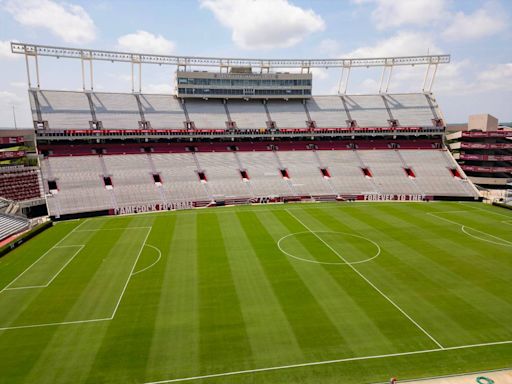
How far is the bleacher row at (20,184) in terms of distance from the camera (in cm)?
4628

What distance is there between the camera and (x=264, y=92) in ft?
232

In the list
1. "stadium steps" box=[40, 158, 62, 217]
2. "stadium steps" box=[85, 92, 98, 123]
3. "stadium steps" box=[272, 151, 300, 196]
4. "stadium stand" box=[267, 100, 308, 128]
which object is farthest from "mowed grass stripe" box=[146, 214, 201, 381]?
"stadium stand" box=[267, 100, 308, 128]

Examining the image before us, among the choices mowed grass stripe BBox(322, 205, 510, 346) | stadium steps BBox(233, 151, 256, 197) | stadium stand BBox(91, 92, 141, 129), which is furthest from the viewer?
stadium stand BBox(91, 92, 141, 129)

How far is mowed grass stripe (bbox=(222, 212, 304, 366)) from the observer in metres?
16.7

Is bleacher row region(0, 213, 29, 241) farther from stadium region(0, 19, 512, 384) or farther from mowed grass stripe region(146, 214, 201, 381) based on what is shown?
mowed grass stripe region(146, 214, 201, 381)

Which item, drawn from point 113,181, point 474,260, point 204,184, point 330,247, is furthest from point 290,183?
point 474,260

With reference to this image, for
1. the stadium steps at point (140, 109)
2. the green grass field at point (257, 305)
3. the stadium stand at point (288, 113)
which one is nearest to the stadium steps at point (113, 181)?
the stadium steps at point (140, 109)

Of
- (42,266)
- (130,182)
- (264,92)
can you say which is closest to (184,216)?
(130,182)

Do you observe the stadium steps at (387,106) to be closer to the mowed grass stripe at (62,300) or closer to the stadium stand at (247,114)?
the stadium stand at (247,114)

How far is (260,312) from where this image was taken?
66.5 feet

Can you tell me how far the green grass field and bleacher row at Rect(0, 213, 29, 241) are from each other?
5039mm

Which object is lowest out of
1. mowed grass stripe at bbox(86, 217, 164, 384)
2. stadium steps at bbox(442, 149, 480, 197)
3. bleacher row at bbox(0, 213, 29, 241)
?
mowed grass stripe at bbox(86, 217, 164, 384)

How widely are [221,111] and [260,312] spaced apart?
5417 cm

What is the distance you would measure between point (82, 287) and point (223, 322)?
11499mm
